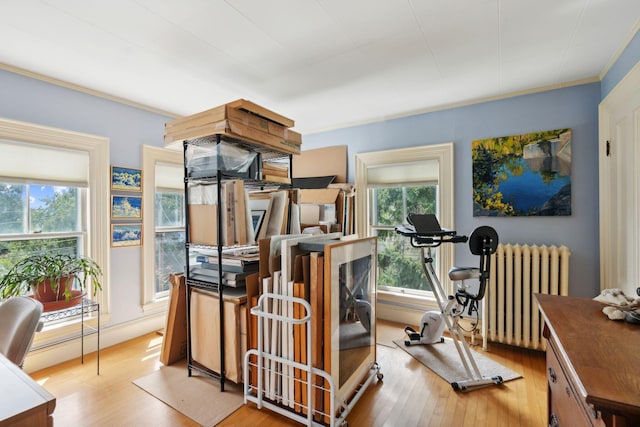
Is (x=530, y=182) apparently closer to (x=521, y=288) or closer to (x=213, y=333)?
(x=521, y=288)

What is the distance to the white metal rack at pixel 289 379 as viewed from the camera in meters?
1.68

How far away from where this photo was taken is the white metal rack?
168 centimetres

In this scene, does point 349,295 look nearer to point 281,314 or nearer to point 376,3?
point 281,314

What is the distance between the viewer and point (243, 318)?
2.08 m

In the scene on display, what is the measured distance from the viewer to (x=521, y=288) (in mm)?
2664

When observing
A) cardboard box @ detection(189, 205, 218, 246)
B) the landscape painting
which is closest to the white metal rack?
cardboard box @ detection(189, 205, 218, 246)

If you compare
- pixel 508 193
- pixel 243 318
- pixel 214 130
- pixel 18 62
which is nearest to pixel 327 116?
pixel 214 130

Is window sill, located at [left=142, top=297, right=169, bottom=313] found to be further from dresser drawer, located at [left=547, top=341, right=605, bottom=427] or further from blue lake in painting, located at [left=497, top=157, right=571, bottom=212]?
blue lake in painting, located at [left=497, top=157, right=571, bottom=212]

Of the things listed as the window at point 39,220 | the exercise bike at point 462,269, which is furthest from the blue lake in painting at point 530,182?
the window at point 39,220

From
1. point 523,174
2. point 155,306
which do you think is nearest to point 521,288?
point 523,174

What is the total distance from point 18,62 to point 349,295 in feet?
10.1

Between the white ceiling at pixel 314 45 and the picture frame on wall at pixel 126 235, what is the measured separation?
133cm

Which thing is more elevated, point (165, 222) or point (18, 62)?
point (18, 62)

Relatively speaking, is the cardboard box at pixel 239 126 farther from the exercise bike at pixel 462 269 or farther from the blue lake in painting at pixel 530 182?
the blue lake in painting at pixel 530 182
